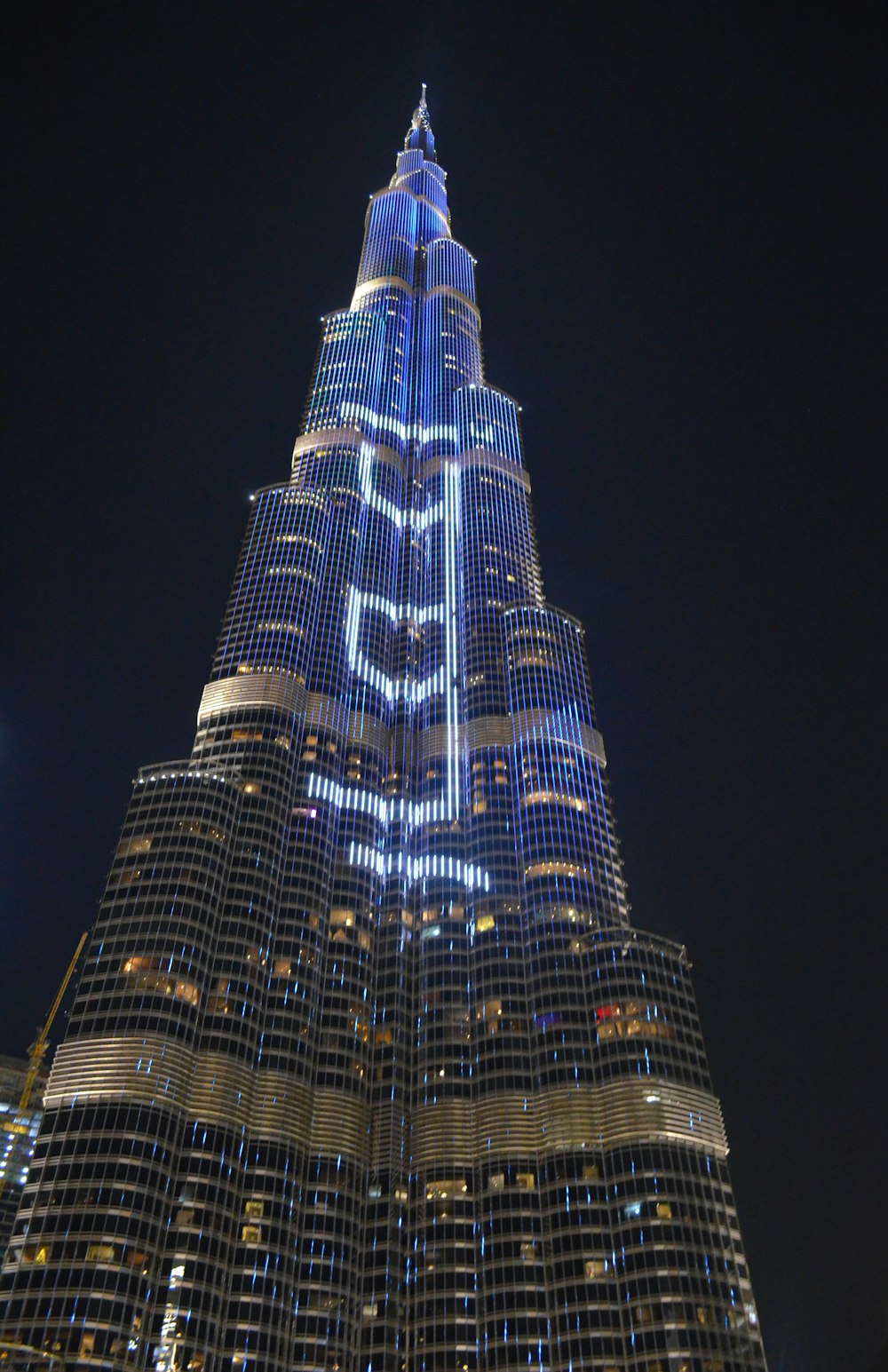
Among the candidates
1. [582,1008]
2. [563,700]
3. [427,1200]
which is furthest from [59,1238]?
[563,700]

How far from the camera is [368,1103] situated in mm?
154500

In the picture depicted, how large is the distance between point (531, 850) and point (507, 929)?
13.0m

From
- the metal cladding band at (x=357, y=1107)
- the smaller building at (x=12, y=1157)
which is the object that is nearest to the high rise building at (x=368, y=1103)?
the metal cladding band at (x=357, y=1107)

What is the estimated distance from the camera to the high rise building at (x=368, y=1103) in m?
124

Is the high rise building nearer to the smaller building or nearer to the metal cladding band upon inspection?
the metal cladding band

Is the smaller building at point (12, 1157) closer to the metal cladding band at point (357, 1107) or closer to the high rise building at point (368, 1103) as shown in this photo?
the high rise building at point (368, 1103)

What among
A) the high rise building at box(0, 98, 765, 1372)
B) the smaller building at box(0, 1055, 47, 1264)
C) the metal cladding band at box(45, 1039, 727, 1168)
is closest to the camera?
the high rise building at box(0, 98, 765, 1372)

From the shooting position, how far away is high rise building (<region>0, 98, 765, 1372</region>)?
124 meters

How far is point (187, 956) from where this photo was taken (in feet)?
478

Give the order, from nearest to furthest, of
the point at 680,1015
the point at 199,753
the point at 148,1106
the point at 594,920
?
the point at 148,1106
the point at 680,1015
the point at 594,920
the point at 199,753

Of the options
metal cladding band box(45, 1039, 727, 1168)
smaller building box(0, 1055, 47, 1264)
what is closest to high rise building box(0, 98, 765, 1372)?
metal cladding band box(45, 1039, 727, 1168)

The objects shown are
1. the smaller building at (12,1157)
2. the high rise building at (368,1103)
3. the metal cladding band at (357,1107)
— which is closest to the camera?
A: the high rise building at (368,1103)

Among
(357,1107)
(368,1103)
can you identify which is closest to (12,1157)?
(368,1103)

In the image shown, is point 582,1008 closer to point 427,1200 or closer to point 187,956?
point 427,1200
